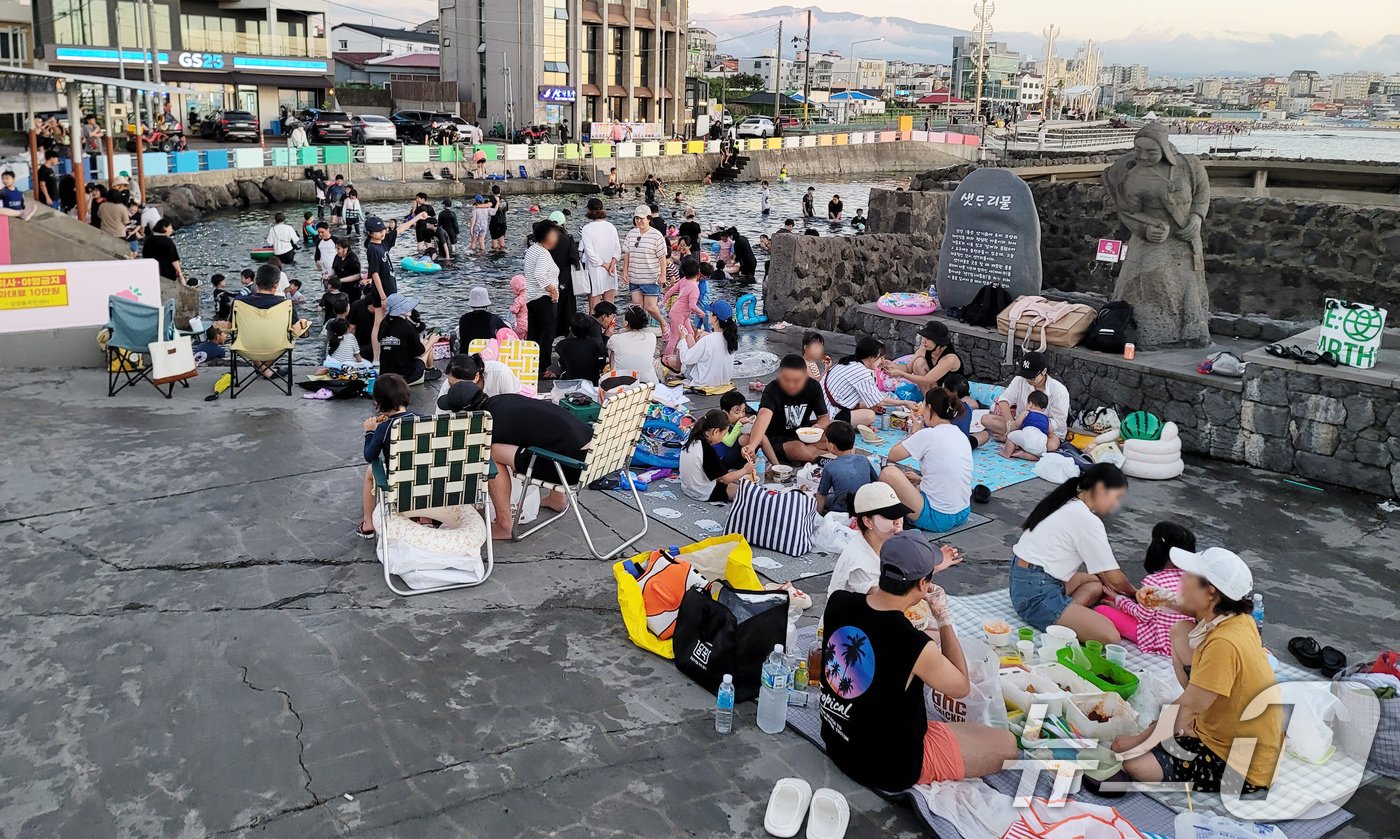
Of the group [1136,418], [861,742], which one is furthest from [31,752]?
[1136,418]

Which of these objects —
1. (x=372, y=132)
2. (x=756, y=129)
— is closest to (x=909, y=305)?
(x=372, y=132)

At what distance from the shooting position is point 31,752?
486cm

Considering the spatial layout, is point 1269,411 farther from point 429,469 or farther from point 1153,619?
point 429,469

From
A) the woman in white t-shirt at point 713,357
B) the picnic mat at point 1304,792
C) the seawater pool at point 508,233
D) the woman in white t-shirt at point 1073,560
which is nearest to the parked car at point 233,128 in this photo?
the seawater pool at point 508,233

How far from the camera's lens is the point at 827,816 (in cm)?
453

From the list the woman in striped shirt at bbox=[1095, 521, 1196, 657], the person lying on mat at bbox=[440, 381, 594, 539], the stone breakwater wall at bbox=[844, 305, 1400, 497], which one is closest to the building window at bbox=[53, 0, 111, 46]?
the person lying on mat at bbox=[440, 381, 594, 539]

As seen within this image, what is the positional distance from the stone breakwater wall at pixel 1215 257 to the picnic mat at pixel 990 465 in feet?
12.9

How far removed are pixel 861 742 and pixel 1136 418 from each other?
6.77m

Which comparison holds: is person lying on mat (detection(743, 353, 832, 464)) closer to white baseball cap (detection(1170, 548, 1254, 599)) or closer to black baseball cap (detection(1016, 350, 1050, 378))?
black baseball cap (detection(1016, 350, 1050, 378))

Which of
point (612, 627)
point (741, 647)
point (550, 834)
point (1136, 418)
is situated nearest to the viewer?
point (550, 834)

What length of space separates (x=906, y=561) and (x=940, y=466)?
11.7ft

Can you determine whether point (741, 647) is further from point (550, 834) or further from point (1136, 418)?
point (1136, 418)

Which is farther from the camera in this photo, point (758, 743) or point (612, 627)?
point (612, 627)

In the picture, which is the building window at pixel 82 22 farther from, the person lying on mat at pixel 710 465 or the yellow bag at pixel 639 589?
the yellow bag at pixel 639 589
